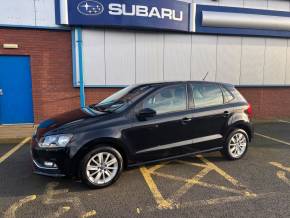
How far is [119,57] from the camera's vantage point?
338 inches

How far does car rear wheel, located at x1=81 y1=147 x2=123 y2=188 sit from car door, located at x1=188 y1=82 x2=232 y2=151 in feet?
4.97

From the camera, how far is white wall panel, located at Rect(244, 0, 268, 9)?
31.4 feet

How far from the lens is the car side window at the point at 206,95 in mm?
4797

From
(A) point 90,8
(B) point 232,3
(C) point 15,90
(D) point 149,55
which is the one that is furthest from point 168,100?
(B) point 232,3

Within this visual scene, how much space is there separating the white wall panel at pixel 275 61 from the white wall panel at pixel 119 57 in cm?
532

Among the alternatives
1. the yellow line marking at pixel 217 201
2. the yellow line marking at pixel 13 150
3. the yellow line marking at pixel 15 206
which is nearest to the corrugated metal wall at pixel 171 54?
the yellow line marking at pixel 13 150

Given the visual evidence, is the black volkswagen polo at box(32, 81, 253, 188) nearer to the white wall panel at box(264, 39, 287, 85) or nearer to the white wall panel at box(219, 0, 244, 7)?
the white wall panel at box(219, 0, 244, 7)

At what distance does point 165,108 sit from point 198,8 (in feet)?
19.8

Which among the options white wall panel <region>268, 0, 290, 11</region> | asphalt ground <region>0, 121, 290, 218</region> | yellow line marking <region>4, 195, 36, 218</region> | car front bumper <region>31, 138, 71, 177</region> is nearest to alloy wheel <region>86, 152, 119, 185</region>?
asphalt ground <region>0, 121, 290, 218</region>

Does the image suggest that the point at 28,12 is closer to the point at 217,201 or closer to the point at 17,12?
the point at 17,12

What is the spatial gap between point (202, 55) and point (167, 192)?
21.6ft

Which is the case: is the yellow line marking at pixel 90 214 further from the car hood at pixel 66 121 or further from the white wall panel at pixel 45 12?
the white wall panel at pixel 45 12

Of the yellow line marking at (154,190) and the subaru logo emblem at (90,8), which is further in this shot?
the subaru logo emblem at (90,8)

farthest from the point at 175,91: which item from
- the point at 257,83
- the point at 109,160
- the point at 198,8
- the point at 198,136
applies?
the point at 257,83
